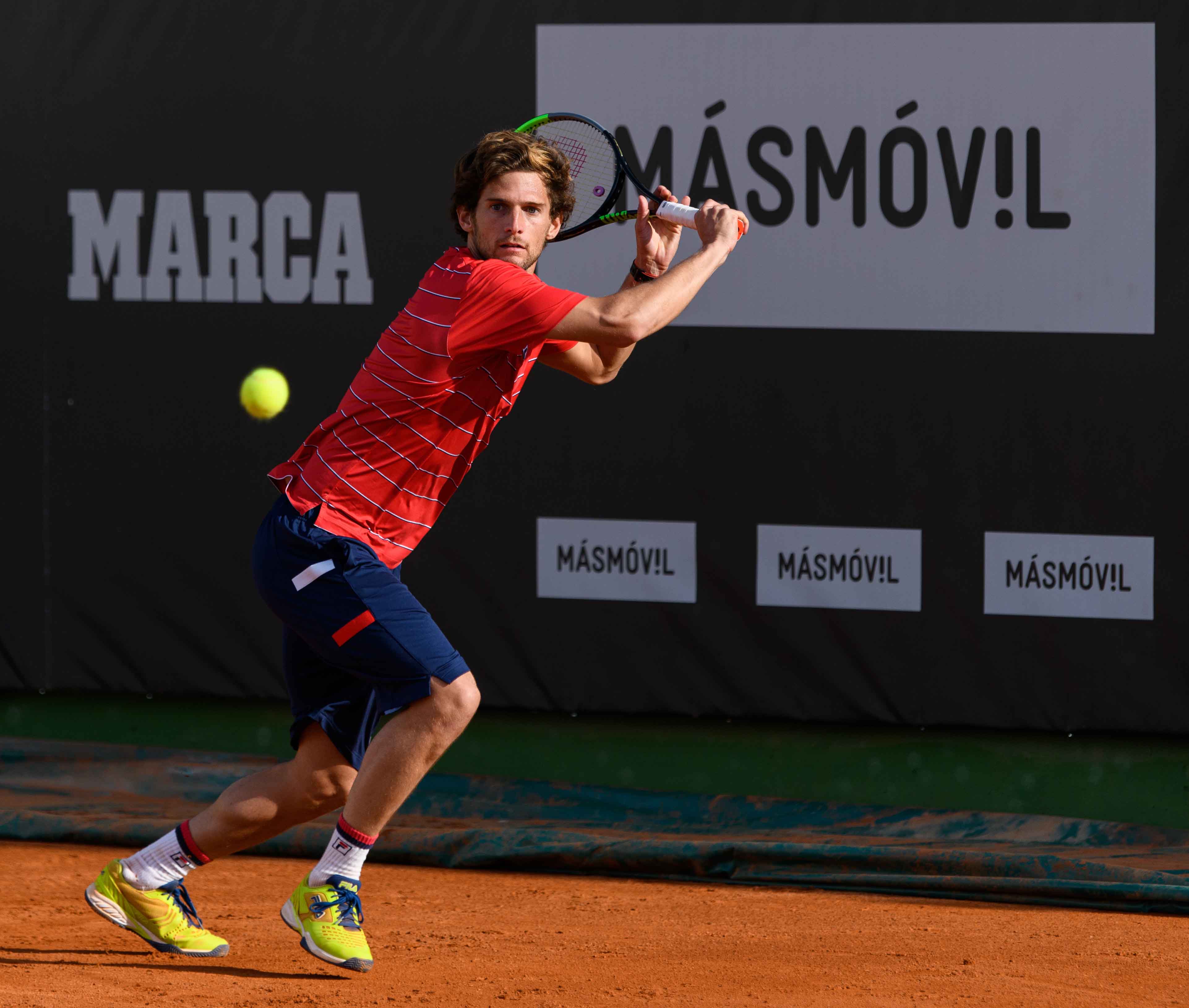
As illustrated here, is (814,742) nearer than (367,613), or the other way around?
(367,613)

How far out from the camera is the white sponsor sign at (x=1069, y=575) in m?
3.55

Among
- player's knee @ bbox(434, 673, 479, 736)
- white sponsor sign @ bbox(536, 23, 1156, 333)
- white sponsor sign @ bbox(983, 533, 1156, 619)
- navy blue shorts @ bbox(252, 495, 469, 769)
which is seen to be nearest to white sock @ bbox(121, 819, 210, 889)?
navy blue shorts @ bbox(252, 495, 469, 769)

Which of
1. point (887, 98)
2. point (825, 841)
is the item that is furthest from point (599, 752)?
point (887, 98)

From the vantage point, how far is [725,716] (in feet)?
12.3

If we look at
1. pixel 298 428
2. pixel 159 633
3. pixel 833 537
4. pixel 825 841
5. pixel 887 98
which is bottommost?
pixel 825 841

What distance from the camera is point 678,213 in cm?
259

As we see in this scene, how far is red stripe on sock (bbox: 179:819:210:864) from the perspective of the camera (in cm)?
262

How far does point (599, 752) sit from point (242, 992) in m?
1.47

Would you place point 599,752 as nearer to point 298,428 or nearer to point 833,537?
point 833,537

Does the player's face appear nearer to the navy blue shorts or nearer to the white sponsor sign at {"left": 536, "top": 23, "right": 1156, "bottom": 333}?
the navy blue shorts

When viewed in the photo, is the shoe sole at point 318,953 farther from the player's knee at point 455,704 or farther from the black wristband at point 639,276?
the black wristband at point 639,276

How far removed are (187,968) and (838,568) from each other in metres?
1.76

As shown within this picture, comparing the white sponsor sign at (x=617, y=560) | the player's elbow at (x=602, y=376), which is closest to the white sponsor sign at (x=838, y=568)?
the white sponsor sign at (x=617, y=560)

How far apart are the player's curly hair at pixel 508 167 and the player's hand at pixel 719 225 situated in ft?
0.86
